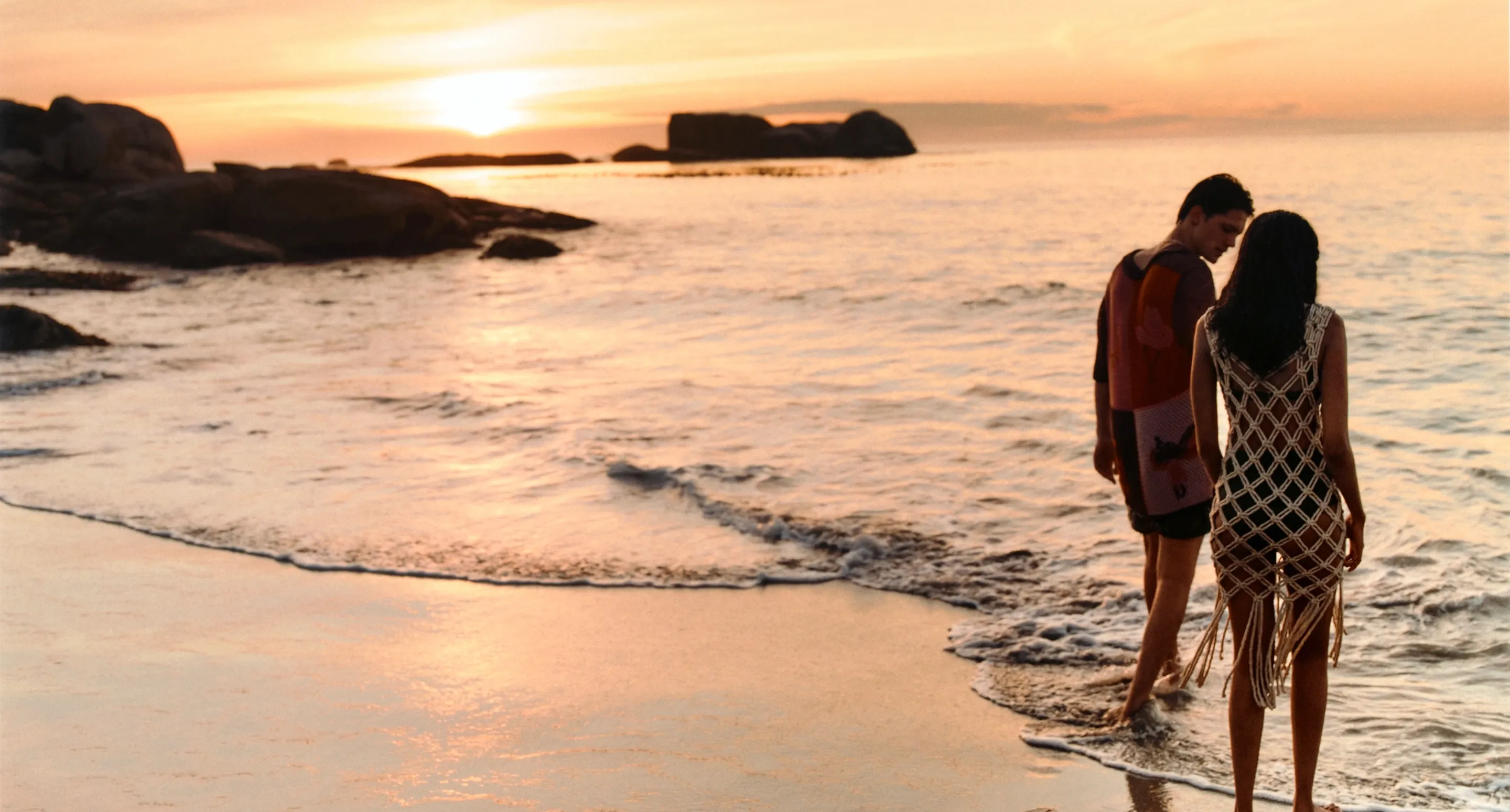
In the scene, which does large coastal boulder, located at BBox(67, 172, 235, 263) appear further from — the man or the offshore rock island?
the offshore rock island

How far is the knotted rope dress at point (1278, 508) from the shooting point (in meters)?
3.49

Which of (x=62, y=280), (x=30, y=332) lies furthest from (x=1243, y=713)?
Result: (x=62, y=280)

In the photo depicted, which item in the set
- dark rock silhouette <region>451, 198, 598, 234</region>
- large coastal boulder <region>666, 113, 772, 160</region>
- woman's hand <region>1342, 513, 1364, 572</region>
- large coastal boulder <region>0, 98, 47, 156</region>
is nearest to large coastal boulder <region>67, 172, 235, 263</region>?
dark rock silhouette <region>451, 198, 598, 234</region>

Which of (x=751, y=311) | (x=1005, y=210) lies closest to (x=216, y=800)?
(x=751, y=311)

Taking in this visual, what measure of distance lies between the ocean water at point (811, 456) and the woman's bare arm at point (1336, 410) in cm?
128

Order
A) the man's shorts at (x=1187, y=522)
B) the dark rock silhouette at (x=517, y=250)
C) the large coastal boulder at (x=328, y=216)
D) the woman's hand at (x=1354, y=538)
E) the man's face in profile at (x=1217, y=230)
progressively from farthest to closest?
the large coastal boulder at (x=328, y=216) < the dark rock silhouette at (x=517, y=250) < the man's shorts at (x=1187, y=522) < the man's face in profile at (x=1217, y=230) < the woman's hand at (x=1354, y=538)

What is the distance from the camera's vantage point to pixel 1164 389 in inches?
177

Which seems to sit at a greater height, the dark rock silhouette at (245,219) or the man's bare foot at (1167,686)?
the dark rock silhouette at (245,219)

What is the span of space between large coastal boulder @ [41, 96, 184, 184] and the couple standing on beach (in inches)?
1632

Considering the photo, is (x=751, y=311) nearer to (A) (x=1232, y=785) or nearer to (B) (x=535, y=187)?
(A) (x=1232, y=785)

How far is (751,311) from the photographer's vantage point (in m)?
19.7

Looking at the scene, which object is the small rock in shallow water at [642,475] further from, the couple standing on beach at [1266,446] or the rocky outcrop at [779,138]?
the rocky outcrop at [779,138]

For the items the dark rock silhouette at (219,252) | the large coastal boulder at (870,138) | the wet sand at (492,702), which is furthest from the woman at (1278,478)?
the large coastal boulder at (870,138)

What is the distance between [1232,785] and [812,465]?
516cm
